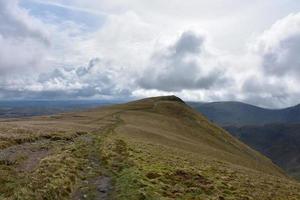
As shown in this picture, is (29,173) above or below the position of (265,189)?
above

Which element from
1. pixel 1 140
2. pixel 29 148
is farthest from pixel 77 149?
pixel 1 140

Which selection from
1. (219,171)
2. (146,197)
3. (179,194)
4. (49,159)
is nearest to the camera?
(146,197)

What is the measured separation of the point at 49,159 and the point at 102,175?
17.5ft

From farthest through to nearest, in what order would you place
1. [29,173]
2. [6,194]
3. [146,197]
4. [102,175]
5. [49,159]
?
[49,159]
[102,175]
[29,173]
[146,197]
[6,194]

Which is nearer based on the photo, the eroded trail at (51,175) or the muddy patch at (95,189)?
the eroded trail at (51,175)

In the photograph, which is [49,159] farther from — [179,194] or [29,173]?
[179,194]

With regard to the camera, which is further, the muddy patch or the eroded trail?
the muddy patch

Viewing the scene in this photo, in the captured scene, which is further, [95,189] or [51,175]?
[51,175]

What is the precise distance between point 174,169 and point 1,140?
19813 millimetres

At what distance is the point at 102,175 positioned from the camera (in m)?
27.1

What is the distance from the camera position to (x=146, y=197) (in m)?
20.6

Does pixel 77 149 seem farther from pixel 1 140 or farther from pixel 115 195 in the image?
pixel 115 195

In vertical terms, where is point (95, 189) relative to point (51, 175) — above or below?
below

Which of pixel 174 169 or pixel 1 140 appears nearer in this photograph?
pixel 174 169
